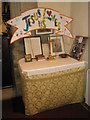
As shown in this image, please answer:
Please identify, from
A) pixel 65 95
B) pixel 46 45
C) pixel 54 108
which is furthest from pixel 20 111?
pixel 46 45

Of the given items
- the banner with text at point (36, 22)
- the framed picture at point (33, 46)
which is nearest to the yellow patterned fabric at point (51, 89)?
the framed picture at point (33, 46)

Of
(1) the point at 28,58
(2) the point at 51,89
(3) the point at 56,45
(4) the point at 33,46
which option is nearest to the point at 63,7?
(3) the point at 56,45

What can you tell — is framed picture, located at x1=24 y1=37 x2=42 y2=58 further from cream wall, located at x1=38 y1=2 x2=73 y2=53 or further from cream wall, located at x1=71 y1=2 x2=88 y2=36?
cream wall, located at x1=71 y1=2 x2=88 y2=36

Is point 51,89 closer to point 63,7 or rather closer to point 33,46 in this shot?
point 33,46

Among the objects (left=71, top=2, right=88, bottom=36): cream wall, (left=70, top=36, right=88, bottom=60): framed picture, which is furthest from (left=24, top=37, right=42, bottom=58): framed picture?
(left=71, top=2, right=88, bottom=36): cream wall

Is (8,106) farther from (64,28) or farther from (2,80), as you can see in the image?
(64,28)

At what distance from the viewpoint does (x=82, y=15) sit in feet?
6.93

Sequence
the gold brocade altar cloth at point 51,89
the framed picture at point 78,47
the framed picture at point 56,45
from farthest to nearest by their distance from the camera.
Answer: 1. the framed picture at point 56,45
2. the framed picture at point 78,47
3. the gold brocade altar cloth at point 51,89

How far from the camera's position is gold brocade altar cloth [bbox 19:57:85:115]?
1.72 metres

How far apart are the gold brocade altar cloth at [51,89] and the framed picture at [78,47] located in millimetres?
286

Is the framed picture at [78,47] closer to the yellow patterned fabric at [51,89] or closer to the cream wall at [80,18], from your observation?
the cream wall at [80,18]

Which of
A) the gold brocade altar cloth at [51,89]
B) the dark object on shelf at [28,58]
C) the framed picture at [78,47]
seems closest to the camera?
the gold brocade altar cloth at [51,89]

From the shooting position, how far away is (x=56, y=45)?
7.17 feet

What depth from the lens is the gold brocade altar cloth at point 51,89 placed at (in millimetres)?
1722
